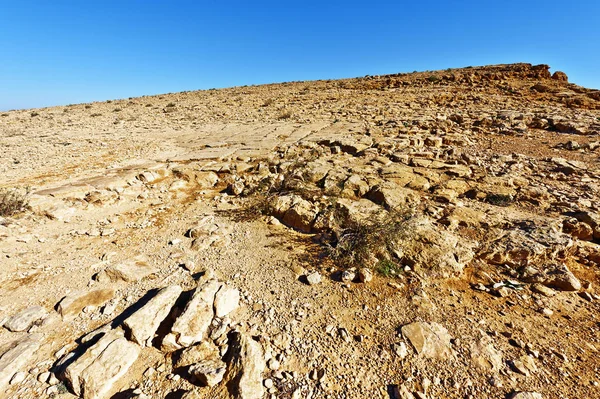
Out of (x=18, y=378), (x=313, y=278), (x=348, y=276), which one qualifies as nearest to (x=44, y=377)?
(x=18, y=378)

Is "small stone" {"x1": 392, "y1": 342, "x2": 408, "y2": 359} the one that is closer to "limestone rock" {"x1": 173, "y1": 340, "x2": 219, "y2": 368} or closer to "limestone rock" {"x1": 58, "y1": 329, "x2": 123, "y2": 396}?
"limestone rock" {"x1": 173, "y1": 340, "x2": 219, "y2": 368}

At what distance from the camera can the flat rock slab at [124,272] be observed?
10.8 ft

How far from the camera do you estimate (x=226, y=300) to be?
289 centimetres

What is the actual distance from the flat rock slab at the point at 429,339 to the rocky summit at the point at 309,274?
17 mm


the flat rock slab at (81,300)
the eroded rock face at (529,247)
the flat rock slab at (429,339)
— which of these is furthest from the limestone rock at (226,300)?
the eroded rock face at (529,247)

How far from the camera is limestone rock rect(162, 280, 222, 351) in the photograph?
2.48 metres

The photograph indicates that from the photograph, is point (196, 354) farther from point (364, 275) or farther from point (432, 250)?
point (432, 250)

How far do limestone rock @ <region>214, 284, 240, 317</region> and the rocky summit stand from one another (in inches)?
0.6

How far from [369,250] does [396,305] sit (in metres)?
0.75

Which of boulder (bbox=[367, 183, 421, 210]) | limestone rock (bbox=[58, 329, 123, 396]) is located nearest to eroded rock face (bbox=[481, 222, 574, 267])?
boulder (bbox=[367, 183, 421, 210])

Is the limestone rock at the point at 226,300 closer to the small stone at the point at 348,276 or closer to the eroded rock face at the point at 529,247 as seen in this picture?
the small stone at the point at 348,276

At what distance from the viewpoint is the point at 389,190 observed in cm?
476

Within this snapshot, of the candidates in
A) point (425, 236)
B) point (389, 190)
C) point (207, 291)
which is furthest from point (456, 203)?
point (207, 291)

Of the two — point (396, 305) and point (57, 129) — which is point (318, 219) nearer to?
point (396, 305)
